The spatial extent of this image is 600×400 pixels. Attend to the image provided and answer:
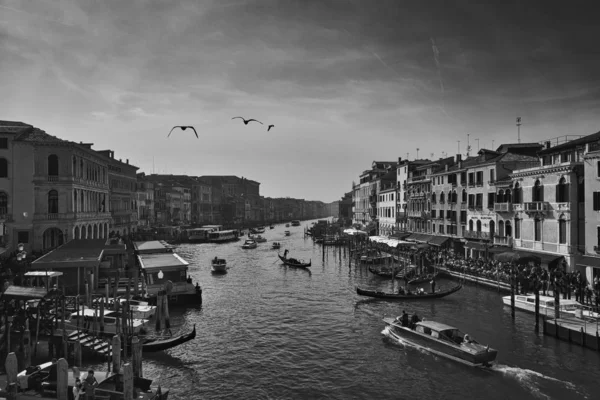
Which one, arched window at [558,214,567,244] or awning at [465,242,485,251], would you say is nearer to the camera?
arched window at [558,214,567,244]

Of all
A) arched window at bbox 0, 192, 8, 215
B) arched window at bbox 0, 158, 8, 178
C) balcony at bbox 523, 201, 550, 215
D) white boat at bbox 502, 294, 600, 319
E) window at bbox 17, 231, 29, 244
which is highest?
arched window at bbox 0, 158, 8, 178

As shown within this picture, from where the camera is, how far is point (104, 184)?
192 ft

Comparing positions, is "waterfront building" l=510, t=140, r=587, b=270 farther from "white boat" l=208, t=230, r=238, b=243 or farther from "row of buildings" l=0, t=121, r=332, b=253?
"white boat" l=208, t=230, r=238, b=243

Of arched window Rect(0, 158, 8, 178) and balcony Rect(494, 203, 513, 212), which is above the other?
arched window Rect(0, 158, 8, 178)

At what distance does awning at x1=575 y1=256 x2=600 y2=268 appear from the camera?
30797 mm

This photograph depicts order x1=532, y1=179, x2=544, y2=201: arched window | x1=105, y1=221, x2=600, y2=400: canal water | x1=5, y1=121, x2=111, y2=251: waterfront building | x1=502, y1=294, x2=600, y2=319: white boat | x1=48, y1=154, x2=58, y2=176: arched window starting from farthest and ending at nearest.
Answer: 1. x1=48, y1=154, x2=58, y2=176: arched window
2. x1=5, y1=121, x2=111, y2=251: waterfront building
3. x1=532, y1=179, x2=544, y2=201: arched window
4. x1=502, y1=294, x2=600, y2=319: white boat
5. x1=105, y1=221, x2=600, y2=400: canal water

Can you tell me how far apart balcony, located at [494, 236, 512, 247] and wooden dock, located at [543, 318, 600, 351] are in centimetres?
1761

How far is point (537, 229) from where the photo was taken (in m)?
37.8

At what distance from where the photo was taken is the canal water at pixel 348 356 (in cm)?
1894

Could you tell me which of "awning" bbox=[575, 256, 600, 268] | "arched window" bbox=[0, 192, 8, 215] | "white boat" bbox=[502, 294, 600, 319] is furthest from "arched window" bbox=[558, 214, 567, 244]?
"arched window" bbox=[0, 192, 8, 215]

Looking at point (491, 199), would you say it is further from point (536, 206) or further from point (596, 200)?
point (596, 200)

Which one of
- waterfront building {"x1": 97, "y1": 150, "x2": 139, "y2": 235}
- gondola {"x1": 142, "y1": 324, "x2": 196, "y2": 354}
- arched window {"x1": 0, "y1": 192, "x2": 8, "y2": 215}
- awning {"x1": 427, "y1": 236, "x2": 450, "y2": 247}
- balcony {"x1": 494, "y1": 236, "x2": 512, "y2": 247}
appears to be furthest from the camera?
waterfront building {"x1": 97, "y1": 150, "x2": 139, "y2": 235}

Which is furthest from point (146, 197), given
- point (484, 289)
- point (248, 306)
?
point (484, 289)

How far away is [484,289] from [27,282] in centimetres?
3800
